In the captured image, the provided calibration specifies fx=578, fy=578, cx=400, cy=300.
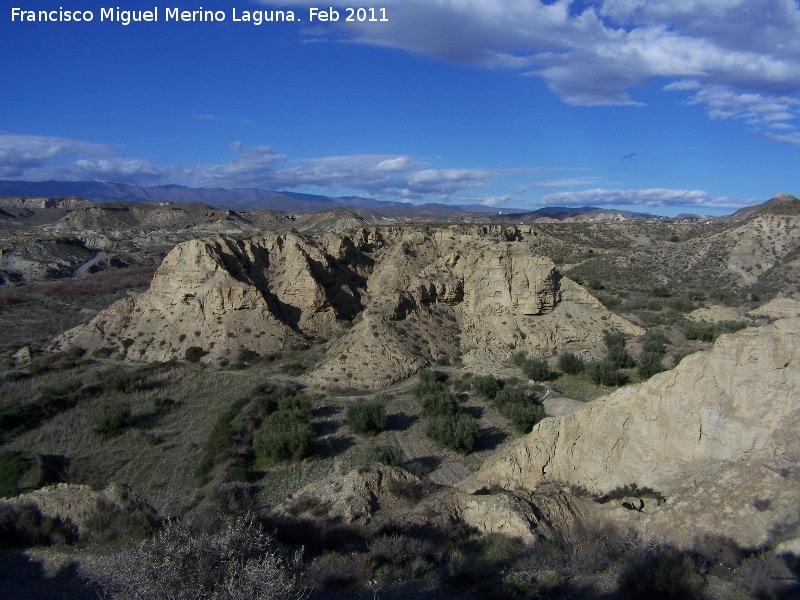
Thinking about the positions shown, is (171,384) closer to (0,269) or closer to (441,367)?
(441,367)

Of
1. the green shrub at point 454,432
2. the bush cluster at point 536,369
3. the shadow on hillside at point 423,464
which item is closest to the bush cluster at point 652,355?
the bush cluster at point 536,369

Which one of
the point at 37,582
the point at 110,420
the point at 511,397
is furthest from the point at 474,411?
the point at 37,582

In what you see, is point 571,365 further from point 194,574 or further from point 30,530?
point 194,574

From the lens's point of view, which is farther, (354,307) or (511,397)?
(354,307)

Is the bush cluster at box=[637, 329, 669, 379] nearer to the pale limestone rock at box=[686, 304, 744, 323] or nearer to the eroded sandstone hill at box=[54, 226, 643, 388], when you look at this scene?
the eroded sandstone hill at box=[54, 226, 643, 388]

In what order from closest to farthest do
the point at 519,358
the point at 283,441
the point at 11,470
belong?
the point at 11,470, the point at 283,441, the point at 519,358

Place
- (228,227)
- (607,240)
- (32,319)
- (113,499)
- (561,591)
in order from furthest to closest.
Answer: (228,227)
(607,240)
(32,319)
(113,499)
(561,591)

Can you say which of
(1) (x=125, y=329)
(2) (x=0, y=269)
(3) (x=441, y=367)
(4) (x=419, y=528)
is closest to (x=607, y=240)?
(3) (x=441, y=367)
